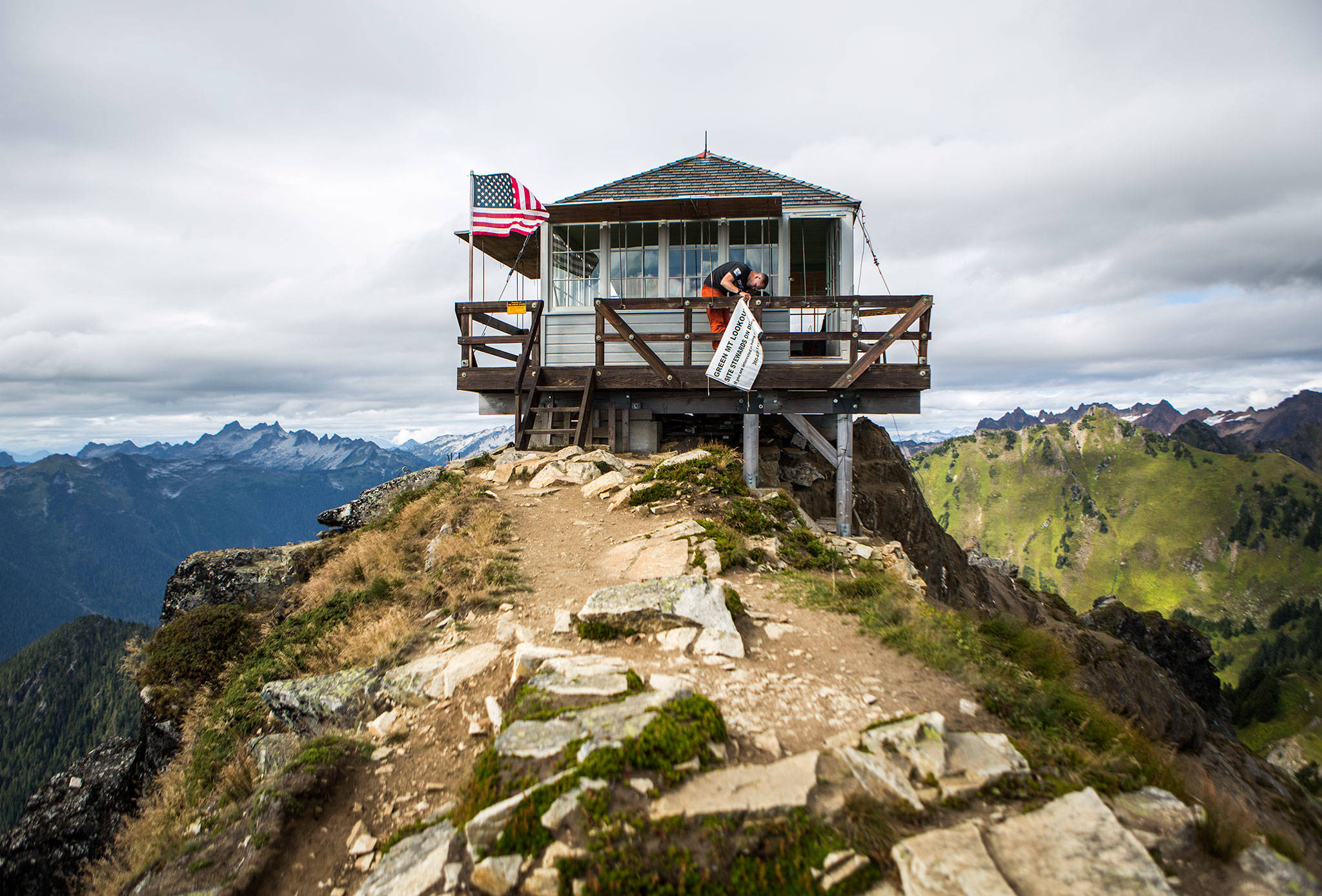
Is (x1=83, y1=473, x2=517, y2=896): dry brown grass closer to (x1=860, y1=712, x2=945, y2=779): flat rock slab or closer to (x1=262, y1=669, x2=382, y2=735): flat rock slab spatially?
(x1=262, y1=669, x2=382, y2=735): flat rock slab

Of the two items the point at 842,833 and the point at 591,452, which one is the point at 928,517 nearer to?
the point at 591,452

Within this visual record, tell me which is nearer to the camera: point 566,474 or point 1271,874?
point 1271,874

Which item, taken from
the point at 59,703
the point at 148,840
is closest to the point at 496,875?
the point at 148,840

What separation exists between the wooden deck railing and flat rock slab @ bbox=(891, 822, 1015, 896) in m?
11.8

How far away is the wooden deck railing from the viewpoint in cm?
1399

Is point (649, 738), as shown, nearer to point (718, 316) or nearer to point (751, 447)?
point (751, 447)

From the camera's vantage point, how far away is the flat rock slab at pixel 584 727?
4191mm

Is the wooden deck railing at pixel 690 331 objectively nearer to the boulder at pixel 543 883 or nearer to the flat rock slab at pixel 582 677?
the flat rock slab at pixel 582 677

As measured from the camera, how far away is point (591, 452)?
1429cm

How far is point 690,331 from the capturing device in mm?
14727

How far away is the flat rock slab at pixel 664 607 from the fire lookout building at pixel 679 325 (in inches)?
334

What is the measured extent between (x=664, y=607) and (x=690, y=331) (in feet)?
31.5

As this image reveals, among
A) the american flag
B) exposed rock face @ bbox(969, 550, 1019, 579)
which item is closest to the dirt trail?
the american flag

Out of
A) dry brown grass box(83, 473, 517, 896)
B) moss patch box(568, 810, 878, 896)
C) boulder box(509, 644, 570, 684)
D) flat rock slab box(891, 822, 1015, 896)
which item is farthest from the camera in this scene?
dry brown grass box(83, 473, 517, 896)
